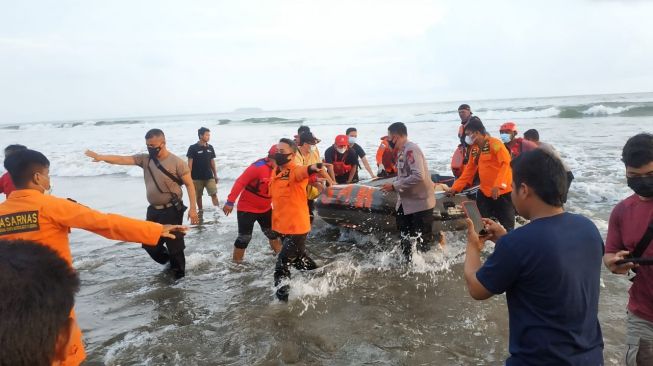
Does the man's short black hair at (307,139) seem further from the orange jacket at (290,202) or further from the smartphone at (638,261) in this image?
the smartphone at (638,261)

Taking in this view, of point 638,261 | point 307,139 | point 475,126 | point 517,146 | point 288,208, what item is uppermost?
point 475,126

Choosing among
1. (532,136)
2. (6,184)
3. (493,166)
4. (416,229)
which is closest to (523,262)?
(416,229)

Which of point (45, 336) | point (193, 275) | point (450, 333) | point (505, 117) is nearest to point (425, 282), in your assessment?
point (450, 333)

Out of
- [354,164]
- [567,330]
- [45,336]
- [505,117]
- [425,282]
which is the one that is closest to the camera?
[45,336]

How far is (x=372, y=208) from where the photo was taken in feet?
21.7

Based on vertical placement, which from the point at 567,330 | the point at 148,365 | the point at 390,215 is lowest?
the point at 148,365

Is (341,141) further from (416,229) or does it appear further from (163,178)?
(163,178)

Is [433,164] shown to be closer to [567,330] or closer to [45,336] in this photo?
[567,330]

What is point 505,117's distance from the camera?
3744 centimetres

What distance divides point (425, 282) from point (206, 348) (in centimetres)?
267

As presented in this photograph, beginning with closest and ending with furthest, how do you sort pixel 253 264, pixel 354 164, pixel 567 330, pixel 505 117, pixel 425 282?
pixel 567 330 < pixel 425 282 < pixel 253 264 < pixel 354 164 < pixel 505 117

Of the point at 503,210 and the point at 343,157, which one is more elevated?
the point at 343,157

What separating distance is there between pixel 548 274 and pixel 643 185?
3.00 ft

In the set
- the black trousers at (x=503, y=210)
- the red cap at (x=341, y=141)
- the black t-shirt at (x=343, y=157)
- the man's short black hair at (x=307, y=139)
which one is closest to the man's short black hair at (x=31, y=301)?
the man's short black hair at (x=307, y=139)
